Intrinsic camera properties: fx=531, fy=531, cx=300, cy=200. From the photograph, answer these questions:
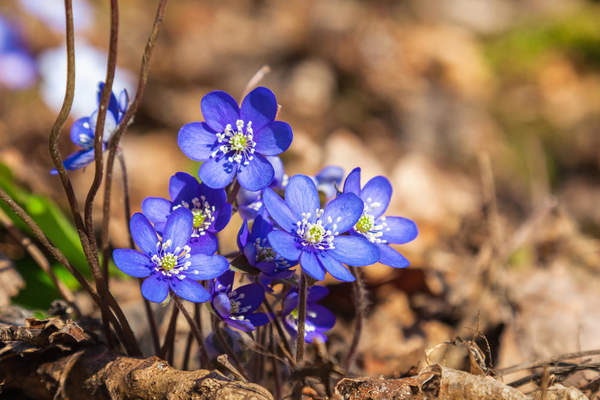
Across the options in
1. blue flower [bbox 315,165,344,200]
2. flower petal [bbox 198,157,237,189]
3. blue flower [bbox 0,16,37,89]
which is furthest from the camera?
blue flower [bbox 0,16,37,89]

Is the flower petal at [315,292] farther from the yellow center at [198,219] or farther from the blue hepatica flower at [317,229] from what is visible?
the yellow center at [198,219]

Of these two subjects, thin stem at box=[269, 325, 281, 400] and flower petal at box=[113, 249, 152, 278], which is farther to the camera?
thin stem at box=[269, 325, 281, 400]

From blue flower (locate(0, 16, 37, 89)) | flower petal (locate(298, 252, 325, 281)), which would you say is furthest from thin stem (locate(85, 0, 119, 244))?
blue flower (locate(0, 16, 37, 89))

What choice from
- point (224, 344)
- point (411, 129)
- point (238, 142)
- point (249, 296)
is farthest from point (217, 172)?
point (411, 129)

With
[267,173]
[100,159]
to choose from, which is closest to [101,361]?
[100,159]

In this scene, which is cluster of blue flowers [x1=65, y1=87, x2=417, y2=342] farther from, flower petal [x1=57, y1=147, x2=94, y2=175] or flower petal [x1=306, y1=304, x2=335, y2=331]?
flower petal [x1=306, y1=304, x2=335, y2=331]

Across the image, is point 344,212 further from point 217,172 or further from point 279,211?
point 217,172

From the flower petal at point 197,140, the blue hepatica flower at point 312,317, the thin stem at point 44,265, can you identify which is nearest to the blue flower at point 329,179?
the blue hepatica flower at point 312,317
